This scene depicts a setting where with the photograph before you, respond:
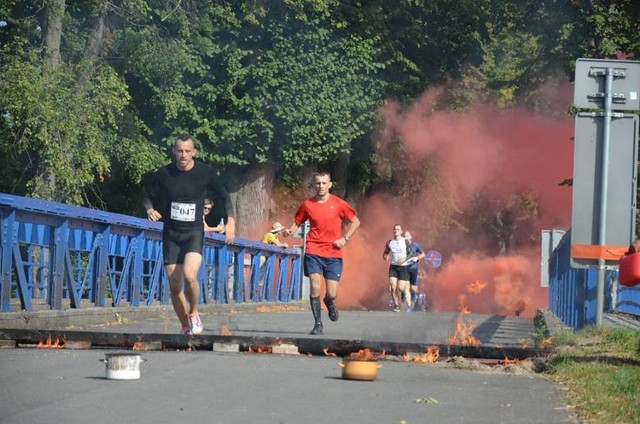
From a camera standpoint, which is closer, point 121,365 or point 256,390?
point 256,390

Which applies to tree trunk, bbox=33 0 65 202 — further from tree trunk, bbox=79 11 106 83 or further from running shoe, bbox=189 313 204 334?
running shoe, bbox=189 313 204 334

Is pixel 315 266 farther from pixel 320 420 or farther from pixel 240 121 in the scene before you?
pixel 240 121

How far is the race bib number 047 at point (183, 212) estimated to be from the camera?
14484mm

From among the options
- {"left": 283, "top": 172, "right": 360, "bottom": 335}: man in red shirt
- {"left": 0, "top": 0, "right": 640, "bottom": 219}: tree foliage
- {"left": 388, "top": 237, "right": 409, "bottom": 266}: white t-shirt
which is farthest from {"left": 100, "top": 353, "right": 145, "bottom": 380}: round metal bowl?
{"left": 388, "top": 237, "right": 409, "bottom": 266}: white t-shirt

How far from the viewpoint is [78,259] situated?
18953 millimetres

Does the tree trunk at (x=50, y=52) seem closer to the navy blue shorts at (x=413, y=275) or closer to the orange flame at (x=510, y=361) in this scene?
the navy blue shorts at (x=413, y=275)

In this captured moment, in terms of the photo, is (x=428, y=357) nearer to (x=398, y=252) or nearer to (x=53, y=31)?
(x=53, y=31)

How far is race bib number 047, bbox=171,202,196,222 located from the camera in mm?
14484

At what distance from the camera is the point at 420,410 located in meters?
8.98

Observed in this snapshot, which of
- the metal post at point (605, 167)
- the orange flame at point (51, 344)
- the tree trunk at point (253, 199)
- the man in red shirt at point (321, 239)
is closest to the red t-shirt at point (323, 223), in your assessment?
the man in red shirt at point (321, 239)

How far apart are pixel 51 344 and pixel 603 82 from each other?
613cm

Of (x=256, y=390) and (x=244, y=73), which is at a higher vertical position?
(x=244, y=73)

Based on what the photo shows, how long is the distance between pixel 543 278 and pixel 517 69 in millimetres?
10955

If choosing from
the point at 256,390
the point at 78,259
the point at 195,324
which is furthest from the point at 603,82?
the point at 78,259
